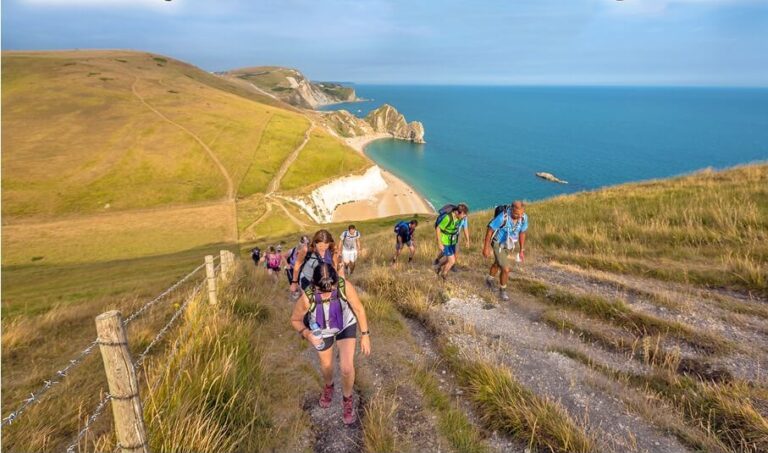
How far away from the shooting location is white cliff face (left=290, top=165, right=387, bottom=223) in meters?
79.9

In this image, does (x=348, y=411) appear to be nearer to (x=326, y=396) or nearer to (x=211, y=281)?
(x=326, y=396)

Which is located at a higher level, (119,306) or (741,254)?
(741,254)

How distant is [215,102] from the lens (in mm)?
122188

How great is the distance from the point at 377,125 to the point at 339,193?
10469 cm

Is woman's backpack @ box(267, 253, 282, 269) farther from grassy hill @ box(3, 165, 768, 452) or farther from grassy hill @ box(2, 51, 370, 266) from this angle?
grassy hill @ box(2, 51, 370, 266)

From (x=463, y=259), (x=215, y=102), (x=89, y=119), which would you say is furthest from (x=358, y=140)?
Result: (x=463, y=259)

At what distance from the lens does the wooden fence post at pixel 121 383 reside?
10.4 ft

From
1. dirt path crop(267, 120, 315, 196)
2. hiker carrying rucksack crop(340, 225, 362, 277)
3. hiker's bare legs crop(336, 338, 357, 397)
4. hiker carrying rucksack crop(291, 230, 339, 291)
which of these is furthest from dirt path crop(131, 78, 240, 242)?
hiker's bare legs crop(336, 338, 357, 397)

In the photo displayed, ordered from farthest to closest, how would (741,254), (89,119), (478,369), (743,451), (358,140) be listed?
(358,140)
(89,119)
(741,254)
(478,369)
(743,451)

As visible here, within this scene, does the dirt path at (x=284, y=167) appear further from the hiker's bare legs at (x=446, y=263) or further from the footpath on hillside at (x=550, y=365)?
the footpath on hillside at (x=550, y=365)

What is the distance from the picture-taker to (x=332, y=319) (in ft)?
15.5

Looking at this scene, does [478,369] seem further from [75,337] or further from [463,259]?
[75,337]

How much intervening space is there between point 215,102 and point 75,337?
132m

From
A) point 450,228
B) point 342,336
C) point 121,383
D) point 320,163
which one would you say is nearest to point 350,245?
point 450,228
